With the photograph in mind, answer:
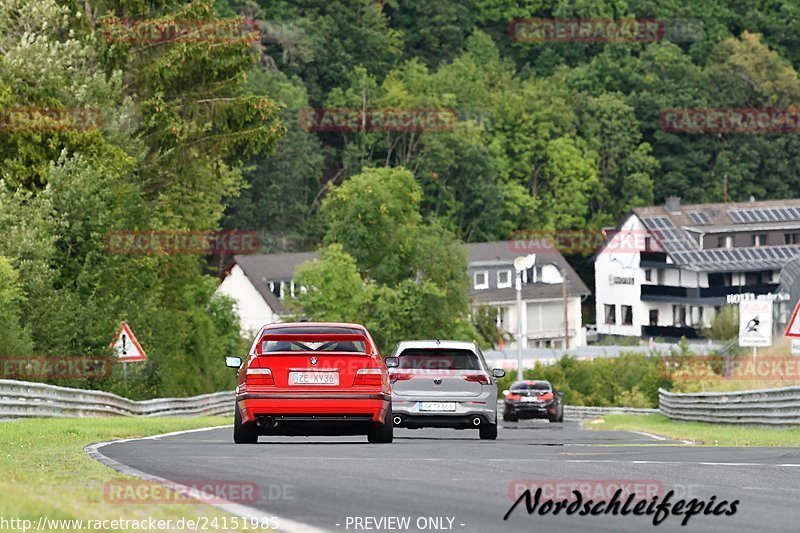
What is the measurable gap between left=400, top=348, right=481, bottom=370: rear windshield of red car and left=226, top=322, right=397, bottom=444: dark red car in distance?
4640 millimetres

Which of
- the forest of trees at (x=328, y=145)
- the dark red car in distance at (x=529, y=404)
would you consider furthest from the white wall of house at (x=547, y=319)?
the dark red car in distance at (x=529, y=404)

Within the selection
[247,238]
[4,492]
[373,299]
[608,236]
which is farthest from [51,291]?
[608,236]

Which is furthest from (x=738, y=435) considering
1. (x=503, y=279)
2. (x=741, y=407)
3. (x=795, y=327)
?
(x=503, y=279)

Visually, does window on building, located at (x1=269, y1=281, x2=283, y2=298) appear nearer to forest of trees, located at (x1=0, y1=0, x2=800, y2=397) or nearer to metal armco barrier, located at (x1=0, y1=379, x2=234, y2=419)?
forest of trees, located at (x1=0, y1=0, x2=800, y2=397)

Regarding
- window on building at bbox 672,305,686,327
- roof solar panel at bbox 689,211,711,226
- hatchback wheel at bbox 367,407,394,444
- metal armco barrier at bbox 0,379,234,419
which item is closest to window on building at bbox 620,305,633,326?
window on building at bbox 672,305,686,327

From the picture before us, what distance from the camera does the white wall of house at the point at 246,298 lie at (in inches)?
4604

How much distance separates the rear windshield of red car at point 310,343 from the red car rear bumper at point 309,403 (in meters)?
0.58

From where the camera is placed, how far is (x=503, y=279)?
446ft

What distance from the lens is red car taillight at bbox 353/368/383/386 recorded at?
21109 mm

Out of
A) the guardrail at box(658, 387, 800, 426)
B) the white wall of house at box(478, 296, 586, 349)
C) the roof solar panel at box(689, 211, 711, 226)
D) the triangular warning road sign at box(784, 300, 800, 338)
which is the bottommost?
the guardrail at box(658, 387, 800, 426)

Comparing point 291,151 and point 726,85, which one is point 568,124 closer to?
point 726,85

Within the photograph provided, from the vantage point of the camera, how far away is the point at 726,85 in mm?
147500

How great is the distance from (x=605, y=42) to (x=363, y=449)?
136051 mm

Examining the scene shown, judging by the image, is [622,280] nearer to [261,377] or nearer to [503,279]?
[503,279]
